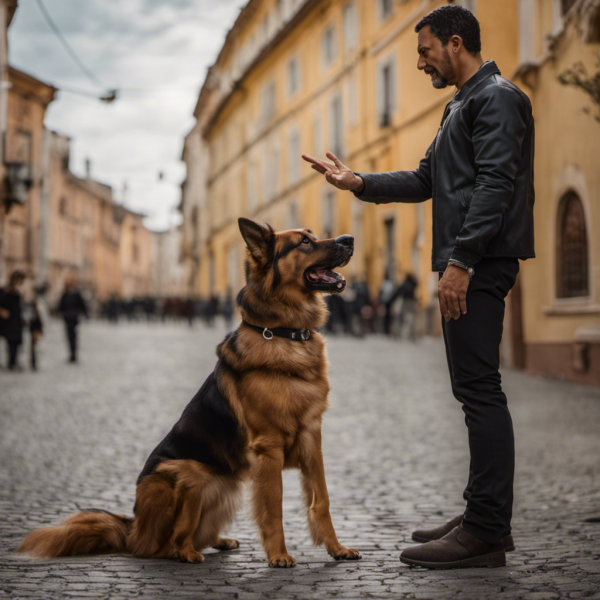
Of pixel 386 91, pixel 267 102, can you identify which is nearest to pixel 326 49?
pixel 386 91

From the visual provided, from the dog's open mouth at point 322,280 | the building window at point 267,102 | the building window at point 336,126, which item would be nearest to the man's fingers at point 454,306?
the dog's open mouth at point 322,280

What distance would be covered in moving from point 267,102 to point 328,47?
948 centimetres

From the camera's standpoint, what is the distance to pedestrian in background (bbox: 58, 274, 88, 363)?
63.0 feet

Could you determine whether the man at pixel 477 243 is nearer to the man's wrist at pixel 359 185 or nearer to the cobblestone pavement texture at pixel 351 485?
the cobblestone pavement texture at pixel 351 485

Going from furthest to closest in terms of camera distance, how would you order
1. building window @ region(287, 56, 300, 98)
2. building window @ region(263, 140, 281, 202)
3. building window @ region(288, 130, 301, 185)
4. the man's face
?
building window @ region(263, 140, 281, 202) < building window @ region(288, 130, 301, 185) < building window @ region(287, 56, 300, 98) < the man's face

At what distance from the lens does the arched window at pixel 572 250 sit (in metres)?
13.8

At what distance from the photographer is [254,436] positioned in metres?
4.24

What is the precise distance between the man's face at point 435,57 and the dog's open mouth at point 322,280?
3.12ft

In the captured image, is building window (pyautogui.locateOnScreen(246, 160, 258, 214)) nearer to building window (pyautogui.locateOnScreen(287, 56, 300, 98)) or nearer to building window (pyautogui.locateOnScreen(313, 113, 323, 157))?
building window (pyautogui.locateOnScreen(287, 56, 300, 98))

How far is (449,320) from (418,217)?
71.5 feet

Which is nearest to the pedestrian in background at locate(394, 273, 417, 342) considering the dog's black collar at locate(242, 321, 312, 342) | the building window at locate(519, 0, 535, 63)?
the building window at locate(519, 0, 535, 63)

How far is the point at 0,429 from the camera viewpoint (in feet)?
31.4

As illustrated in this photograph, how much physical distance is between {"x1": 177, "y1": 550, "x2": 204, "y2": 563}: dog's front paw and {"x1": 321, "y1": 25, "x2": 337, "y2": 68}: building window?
3075cm

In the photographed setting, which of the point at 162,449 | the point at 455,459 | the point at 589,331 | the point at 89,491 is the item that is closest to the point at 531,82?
the point at 589,331
